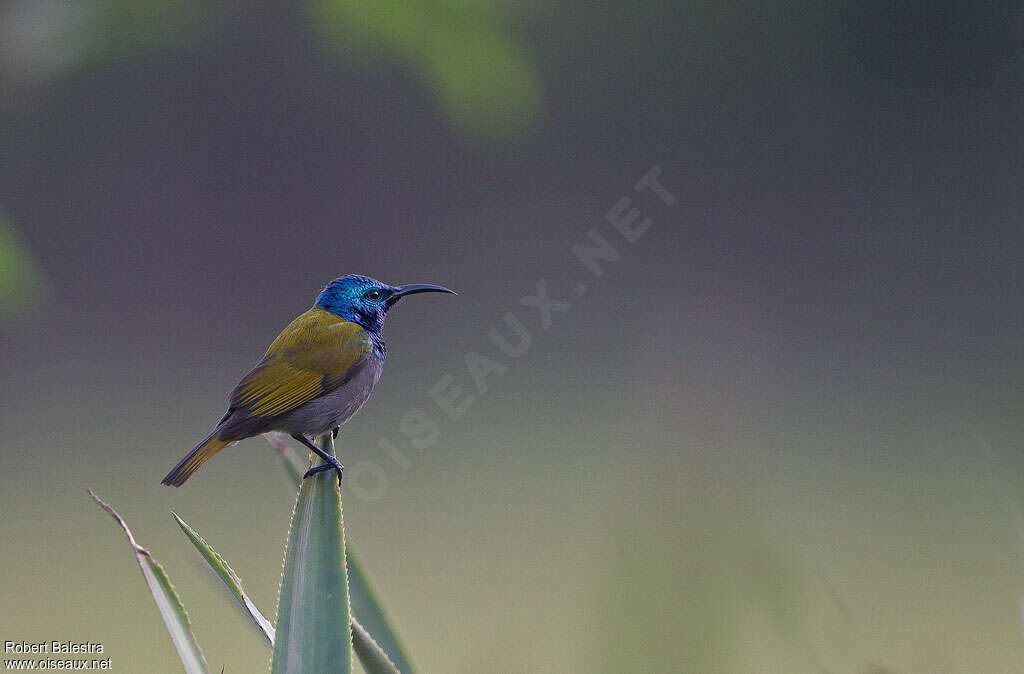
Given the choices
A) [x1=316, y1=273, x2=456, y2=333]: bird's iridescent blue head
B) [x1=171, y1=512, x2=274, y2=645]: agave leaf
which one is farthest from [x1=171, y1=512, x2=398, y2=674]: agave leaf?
[x1=316, y1=273, x2=456, y2=333]: bird's iridescent blue head

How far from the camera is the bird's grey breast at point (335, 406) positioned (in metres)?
0.46

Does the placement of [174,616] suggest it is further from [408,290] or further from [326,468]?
[408,290]

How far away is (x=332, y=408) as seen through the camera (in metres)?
0.47

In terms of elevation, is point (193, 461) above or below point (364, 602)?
above

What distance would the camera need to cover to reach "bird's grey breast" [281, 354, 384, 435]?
460mm

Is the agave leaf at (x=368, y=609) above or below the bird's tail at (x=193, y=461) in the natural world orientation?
below

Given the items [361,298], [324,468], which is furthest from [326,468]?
[361,298]

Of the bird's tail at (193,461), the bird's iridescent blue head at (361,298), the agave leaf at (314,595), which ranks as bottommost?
the agave leaf at (314,595)

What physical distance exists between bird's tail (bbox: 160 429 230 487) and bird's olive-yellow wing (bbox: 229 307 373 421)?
2cm

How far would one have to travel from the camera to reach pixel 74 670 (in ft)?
1.76

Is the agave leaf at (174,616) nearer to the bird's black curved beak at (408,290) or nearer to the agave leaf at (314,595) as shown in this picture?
the agave leaf at (314,595)

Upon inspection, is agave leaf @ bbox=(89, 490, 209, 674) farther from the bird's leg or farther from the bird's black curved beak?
the bird's black curved beak

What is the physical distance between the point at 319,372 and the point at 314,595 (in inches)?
A: 4.5

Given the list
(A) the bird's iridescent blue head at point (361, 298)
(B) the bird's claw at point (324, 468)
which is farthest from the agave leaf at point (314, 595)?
(A) the bird's iridescent blue head at point (361, 298)
